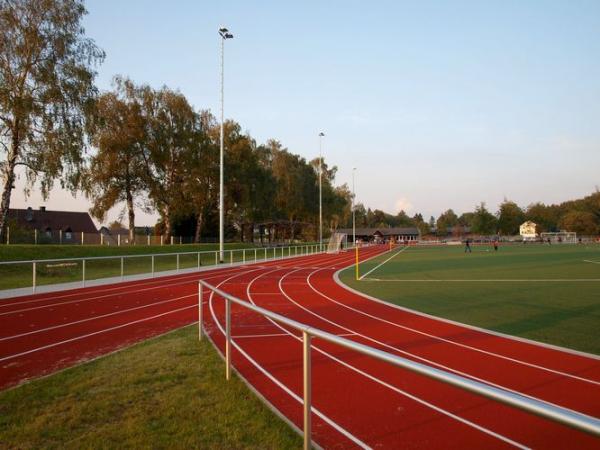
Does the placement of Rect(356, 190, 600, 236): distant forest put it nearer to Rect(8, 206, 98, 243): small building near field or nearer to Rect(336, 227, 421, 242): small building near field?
Rect(336, 227, 421, 242): small building near field

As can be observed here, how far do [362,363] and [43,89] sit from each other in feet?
81.2

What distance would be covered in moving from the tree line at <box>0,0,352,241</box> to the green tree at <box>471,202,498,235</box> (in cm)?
5210

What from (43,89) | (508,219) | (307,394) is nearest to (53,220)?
(43,89)

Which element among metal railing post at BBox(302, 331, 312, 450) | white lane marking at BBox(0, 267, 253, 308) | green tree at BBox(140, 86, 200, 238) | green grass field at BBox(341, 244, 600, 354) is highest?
green tree at BBox(140, 86, 200, 238)

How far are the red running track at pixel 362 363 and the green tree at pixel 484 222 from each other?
98.0 metres

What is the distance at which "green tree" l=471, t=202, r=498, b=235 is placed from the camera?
102 metres

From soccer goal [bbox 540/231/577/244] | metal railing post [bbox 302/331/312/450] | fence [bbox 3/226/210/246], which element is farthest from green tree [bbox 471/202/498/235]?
metal railing post [bbox 302/331/312/450]

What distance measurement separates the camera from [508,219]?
104625 mm

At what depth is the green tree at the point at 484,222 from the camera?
10162 cm

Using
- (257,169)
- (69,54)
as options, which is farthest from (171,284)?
(257,169)

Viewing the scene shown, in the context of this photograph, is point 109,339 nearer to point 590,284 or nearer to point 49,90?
point 590,284

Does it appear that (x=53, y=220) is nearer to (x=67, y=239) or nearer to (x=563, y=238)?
(x=67, y=239)

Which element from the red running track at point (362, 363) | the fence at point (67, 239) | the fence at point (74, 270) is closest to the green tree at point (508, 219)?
the fence at point (67, 239)

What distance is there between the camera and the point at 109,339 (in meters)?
7.83
